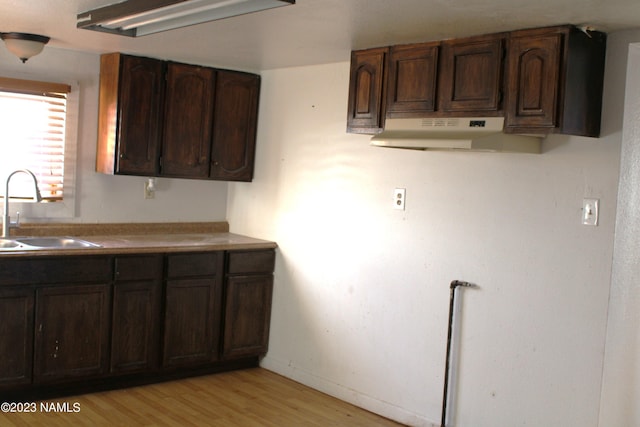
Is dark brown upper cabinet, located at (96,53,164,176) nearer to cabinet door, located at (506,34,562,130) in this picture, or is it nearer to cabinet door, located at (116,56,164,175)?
cabinet door, located at (116,56,164,175)

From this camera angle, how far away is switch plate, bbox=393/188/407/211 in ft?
13.6

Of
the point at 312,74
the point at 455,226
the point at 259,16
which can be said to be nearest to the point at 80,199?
the point at 312,74

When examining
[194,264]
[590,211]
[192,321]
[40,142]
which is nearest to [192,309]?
[192,321]

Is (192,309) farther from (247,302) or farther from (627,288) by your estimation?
(627,288)

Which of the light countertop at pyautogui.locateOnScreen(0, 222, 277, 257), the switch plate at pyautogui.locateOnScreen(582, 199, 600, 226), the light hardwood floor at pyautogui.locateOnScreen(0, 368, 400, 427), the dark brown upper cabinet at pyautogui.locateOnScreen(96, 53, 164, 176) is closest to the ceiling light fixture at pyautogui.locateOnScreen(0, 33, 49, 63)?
the dark brown upper cabinet at pyautogui.locateOnScreen(96, 53, 164, 176)

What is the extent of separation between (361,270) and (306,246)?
1.76 ft

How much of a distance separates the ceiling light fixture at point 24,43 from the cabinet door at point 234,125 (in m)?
1.25

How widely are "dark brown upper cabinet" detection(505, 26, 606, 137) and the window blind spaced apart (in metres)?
2.88

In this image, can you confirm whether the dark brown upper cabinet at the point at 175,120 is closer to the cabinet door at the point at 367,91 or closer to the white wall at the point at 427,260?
the white wall at the point at 427,260

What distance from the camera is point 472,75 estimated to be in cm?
351

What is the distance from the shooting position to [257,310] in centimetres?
499

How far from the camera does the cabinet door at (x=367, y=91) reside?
13.0 feet

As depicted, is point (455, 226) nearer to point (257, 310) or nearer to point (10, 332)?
point (257, 310)

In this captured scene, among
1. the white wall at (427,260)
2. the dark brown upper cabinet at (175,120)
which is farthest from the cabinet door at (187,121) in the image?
the white wall at (427,260)
